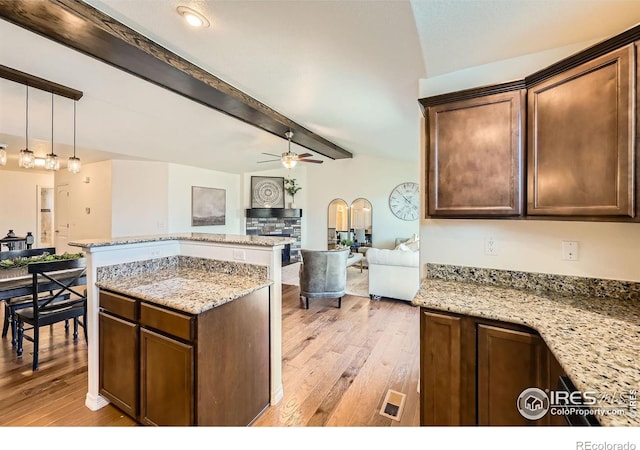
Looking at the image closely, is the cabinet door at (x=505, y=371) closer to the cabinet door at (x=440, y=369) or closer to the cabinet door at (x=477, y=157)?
the cabinet door at (x=440, y=369)

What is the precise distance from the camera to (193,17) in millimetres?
1732

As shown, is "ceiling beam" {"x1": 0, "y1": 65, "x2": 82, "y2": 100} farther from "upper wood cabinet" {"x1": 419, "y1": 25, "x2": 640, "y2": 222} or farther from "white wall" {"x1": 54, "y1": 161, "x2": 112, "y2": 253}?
"upper wood cabinet" {"x1": 419, "y1": 25, "x2": 640, "y2": 222}

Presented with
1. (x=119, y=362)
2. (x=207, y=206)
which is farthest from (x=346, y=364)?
(x=207, y=206)

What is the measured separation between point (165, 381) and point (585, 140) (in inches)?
102

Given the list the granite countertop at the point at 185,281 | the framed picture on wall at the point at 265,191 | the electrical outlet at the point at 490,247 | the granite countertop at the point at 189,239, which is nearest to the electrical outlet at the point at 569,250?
the electrical outlet at the point at 490,247

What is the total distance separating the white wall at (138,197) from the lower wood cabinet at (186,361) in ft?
14.5

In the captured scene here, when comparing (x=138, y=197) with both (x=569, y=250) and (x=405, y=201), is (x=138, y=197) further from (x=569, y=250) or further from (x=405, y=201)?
(x=569, y=250)

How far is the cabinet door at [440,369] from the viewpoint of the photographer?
146 centimetres

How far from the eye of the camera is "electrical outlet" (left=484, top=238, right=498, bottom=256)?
1933 mm

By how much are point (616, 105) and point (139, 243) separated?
3.01 m

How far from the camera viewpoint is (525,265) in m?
1.84

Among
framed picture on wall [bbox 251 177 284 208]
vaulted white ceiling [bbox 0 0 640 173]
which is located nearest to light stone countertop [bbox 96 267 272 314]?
vaulted white ceiling [bbox 0 0 640 173]

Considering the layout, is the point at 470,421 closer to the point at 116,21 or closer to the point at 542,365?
the point at 542,365

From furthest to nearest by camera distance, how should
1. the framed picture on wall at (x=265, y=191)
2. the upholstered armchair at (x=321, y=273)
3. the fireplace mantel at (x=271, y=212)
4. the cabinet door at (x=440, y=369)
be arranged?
the framed picture on wall at (x=265, y=191) → the fireplace mantel at (x=271, y=212) → the upholstered armchair at (x=321, y=273) → the cabinet door at (x=440, y=369)
